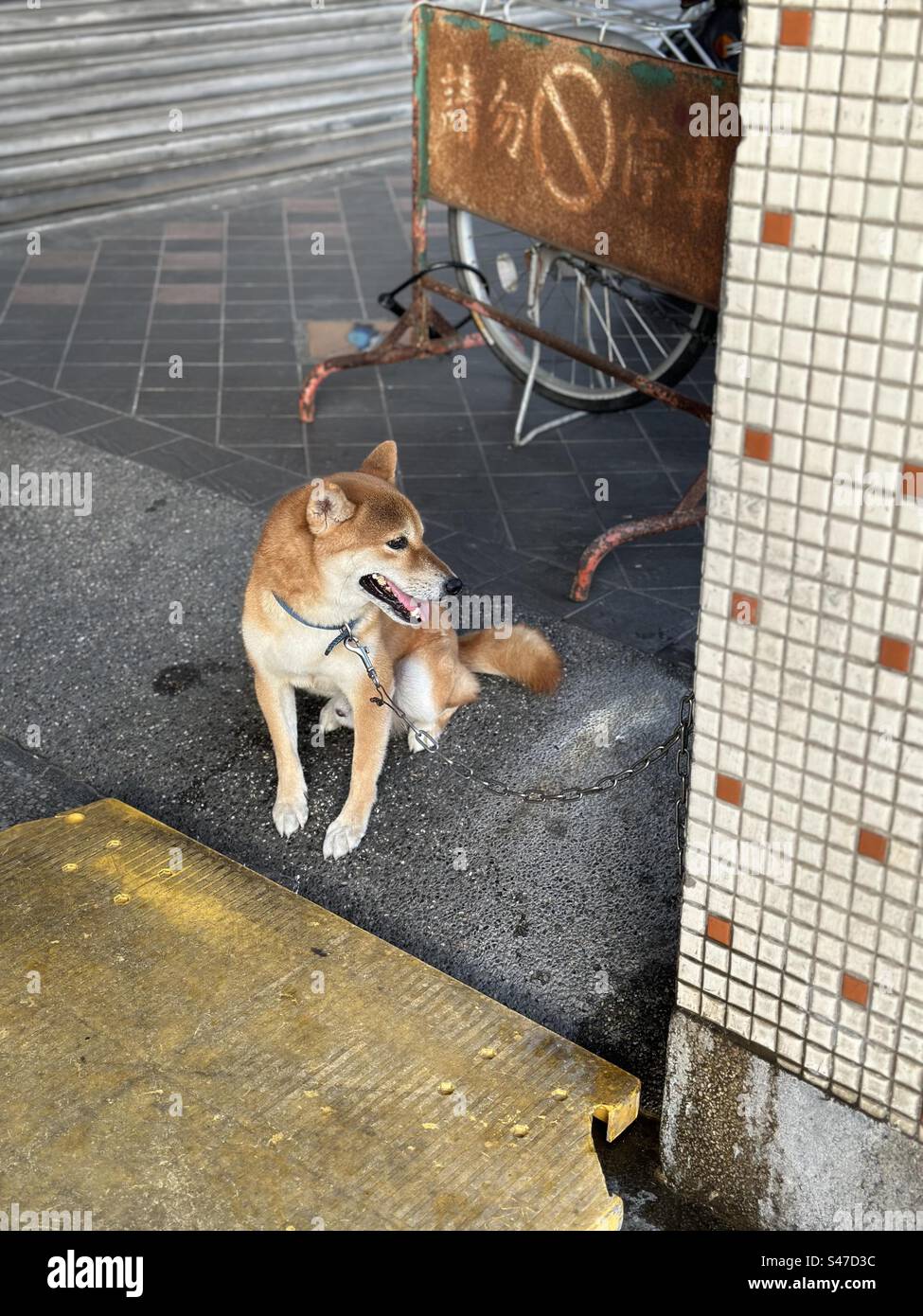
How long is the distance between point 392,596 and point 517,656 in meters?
0.69

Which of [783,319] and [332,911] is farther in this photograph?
[332,911]

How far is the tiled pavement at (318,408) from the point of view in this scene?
5.46 m

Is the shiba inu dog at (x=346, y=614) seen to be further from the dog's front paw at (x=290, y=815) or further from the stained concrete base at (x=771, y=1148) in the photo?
the stained concrete base at (x=771, y=1148)

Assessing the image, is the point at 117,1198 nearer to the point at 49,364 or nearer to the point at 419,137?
the point at 419,137

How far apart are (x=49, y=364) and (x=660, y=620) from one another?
3675mm

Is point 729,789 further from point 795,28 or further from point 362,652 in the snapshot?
point 362,652

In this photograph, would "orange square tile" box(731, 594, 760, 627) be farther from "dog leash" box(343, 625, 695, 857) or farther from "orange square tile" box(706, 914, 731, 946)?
"dog leash" box(343, 625, 695, 857)

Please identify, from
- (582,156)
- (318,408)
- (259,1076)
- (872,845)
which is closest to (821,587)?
(872,845)

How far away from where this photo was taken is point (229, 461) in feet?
20.3

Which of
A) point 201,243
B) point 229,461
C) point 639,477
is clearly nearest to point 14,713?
point 229,461

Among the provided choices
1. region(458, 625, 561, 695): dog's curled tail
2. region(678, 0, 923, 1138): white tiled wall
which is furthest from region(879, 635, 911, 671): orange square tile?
region(458, 625, 561, 695): dog's curled tail

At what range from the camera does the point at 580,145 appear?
17.1 feet

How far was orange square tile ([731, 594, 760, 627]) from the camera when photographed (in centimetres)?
242

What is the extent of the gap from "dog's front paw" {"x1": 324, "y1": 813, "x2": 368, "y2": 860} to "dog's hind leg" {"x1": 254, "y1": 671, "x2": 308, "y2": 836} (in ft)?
0.42
